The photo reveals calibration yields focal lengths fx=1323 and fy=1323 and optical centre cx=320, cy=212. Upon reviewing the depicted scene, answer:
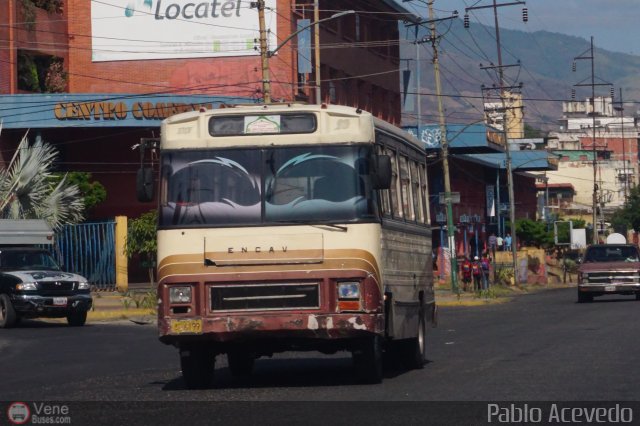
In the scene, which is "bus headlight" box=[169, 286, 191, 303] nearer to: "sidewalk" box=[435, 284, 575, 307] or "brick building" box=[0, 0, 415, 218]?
"sidewalk" box=[435, 284, 575, 307]

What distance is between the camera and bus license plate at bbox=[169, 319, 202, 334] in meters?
14.5

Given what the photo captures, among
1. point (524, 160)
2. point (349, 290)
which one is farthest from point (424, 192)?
point (524, 160)

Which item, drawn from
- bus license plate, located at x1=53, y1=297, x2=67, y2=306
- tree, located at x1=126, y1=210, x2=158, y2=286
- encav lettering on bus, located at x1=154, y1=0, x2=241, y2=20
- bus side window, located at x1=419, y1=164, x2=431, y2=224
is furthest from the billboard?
bus side window, located at x1=419, y1=164, x2=431, y2=224

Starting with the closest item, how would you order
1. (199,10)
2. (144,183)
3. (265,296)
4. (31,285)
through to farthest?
(265,296), (144,183), (31,285), (199,10)

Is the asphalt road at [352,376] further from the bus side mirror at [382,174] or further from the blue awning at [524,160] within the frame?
the blue awning at [524,160]

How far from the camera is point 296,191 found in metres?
14.7

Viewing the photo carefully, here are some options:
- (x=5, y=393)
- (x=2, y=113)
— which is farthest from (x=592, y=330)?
(x=2, y=113)

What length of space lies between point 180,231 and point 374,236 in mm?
2164

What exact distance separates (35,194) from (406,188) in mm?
25669

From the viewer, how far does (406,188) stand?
1738 cm

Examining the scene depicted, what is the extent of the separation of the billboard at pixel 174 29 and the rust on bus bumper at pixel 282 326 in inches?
1626

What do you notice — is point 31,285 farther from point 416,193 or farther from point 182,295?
point 182,295

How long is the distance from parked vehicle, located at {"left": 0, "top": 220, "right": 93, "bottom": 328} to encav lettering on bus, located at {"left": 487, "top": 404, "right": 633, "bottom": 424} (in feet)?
62.8

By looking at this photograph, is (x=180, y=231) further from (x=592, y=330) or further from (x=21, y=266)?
(x=21, y=266)
